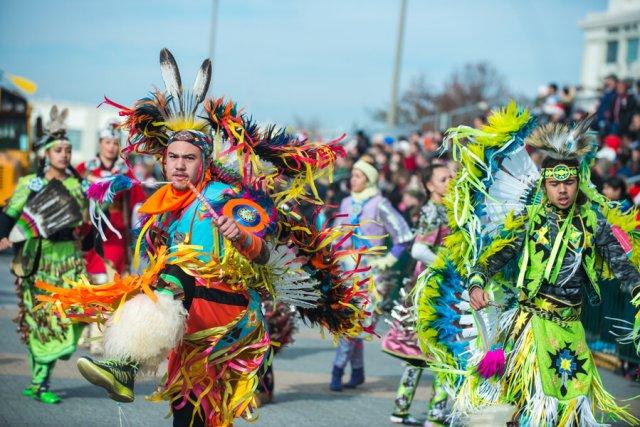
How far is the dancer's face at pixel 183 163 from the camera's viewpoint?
213 inches

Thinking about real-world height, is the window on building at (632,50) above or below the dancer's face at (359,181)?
above

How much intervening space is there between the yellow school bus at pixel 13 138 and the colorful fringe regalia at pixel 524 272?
14275mm

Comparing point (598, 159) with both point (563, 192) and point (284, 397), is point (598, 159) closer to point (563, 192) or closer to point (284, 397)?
point (284, 397)

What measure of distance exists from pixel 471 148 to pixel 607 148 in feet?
32.4

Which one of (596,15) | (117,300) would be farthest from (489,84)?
(117,300)

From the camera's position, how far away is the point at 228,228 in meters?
4.93

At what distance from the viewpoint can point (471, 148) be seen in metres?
6.44

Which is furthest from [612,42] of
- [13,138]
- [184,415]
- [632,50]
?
[184,415]

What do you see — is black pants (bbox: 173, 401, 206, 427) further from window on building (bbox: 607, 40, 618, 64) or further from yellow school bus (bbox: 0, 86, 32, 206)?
window on building (bbox: 607, 40, 618, 64)

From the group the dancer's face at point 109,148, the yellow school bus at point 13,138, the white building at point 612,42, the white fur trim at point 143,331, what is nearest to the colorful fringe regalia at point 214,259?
the white fur trim at point 143,331

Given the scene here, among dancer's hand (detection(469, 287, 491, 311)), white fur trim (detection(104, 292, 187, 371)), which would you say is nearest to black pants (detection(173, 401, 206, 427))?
white fur trim (detection(104, 292, 187, 371))

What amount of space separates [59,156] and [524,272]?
432 centimetres

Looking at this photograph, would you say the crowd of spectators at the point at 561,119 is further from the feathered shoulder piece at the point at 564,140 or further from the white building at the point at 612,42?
the white building at the point at 612,42

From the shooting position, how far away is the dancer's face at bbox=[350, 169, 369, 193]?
9.80 meters
